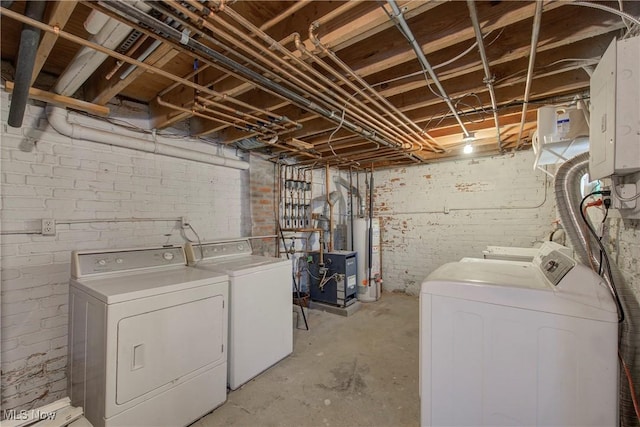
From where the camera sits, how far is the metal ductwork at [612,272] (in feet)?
3.92

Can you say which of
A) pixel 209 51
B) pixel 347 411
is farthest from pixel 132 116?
pixel 347 411

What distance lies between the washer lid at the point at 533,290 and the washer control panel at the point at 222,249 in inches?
82.5

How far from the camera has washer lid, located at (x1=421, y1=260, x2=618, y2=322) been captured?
1190mm

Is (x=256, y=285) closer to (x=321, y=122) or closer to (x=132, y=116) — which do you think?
(x=321, y=122)

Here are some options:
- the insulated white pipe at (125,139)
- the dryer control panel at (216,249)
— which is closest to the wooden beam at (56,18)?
the insulated white pipe at (125,139)

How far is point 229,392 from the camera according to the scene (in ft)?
7.51

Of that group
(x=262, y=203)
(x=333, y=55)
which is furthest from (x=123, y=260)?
(x=333, y=55)

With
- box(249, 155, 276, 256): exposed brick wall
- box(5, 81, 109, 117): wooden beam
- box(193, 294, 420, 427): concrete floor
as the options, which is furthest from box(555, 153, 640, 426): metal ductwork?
box(5, 81, 109, 117): wooden beam

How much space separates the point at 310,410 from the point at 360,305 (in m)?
2.34

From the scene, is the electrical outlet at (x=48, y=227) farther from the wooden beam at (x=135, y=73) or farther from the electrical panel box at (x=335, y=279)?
the electrical panel box at (x=335, y=279)

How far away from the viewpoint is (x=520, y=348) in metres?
1.30

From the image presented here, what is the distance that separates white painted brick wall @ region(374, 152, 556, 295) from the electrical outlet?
446 cm

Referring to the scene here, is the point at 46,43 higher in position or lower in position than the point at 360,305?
higher

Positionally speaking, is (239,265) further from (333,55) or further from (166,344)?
(333,55)
